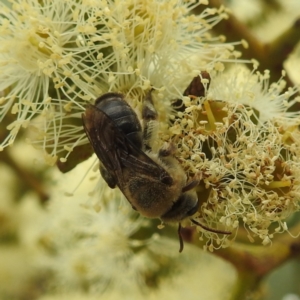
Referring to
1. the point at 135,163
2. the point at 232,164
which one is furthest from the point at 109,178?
the point at 232,164

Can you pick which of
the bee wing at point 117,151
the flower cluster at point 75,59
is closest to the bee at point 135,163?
the bee wing at point 117,151

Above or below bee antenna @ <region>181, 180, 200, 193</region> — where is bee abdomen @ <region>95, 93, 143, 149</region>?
above

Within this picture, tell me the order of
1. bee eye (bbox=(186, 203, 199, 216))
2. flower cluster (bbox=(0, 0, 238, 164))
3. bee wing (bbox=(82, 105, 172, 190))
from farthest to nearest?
1. flower cluster (bbox=(0, 0, 238, 164))
2. bee eye (bbox=(186, 203, 199, 216))
3. bee wing (bbox=(82, 105, 172, 190))

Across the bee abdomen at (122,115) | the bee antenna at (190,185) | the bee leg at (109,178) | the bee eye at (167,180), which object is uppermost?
the bee abdomen at (122,115)

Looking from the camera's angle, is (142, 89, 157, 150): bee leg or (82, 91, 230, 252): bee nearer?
(82, 91, 230, 252): bee

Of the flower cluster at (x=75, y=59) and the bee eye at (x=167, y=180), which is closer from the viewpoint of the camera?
the bee eye at (x=167, y=180)

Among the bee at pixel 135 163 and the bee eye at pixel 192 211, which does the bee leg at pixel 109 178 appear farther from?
the bee eye at pixel 192 211

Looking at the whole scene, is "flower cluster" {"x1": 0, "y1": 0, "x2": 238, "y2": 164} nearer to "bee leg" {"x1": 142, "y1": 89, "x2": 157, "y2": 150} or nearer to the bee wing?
"bee leg" {"x1": 142, "y1": 89, "x2": 157, "y2": 150}

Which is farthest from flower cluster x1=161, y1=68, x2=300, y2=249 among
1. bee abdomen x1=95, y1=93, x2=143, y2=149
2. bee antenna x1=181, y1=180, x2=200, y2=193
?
bee abdomen x1=95, y1=93, x2=143, y2=149

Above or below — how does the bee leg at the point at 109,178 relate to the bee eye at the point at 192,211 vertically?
below
